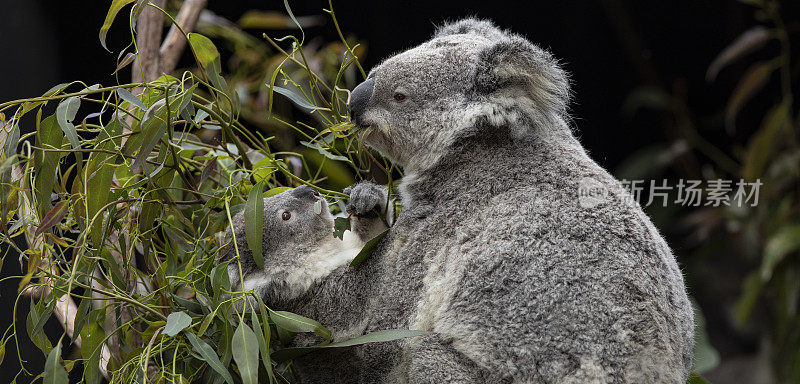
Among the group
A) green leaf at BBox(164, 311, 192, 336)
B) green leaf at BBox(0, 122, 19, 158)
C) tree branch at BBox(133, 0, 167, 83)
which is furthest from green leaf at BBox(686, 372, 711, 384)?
tree branch at BBox(133, 0, 167, 83)

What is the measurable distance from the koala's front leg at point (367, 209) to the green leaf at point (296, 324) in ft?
1.03

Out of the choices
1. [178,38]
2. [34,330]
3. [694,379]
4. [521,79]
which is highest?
[521,79]

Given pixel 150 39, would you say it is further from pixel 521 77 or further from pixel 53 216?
pixel 521 77

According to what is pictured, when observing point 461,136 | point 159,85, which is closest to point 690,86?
point 461,136

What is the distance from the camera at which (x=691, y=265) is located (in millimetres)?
5605

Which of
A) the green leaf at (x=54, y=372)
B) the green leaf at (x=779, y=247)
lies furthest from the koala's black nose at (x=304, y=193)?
the green leaf at (x=779, y=247)

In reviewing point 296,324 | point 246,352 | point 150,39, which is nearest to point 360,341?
point 296,324

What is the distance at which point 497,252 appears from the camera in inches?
68.1

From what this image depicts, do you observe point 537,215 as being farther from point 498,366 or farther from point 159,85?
point 159,85

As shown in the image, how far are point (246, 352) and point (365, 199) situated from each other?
52 centimetres

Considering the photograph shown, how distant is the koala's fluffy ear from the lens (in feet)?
5.86

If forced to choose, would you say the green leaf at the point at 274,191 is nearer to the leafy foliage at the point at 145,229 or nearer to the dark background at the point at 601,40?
the leafy foliage at the point at 145,229

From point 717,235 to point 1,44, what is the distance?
4.80 m

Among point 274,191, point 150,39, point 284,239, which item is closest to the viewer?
point 284,239
